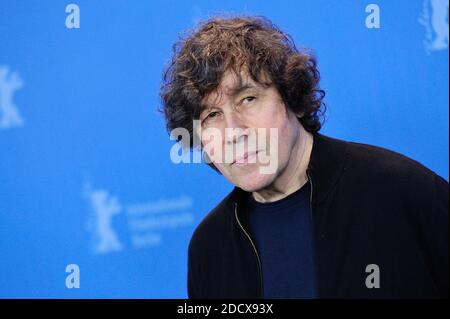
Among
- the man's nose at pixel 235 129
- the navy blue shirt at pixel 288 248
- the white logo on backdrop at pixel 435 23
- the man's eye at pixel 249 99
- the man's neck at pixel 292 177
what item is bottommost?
the navy blue shirt at pixel 288 248

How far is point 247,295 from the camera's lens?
1243 millimetres

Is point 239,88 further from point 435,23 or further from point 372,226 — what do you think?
point 435,23

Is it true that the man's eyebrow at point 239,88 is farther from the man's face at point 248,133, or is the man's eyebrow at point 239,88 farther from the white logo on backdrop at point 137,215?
the white logo on backdrop at point 137,215

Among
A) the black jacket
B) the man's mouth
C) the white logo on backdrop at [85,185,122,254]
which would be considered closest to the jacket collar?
the black jacket

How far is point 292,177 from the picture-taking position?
1.24 meters

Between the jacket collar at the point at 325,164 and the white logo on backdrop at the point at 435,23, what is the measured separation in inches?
16.8

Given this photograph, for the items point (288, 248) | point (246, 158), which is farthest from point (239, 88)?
point (288, 248)

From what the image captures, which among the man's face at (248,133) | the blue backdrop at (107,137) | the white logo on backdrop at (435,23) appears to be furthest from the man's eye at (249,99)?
the white logo on backdrop at (435,23)

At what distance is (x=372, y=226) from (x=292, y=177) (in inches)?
7.2

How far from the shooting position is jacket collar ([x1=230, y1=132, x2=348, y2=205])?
3.91 ft

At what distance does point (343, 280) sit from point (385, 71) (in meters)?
0.57

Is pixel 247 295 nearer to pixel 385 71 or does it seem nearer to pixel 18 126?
pixel 385 71

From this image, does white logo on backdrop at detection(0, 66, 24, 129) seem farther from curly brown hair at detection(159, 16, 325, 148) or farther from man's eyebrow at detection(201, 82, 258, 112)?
man's eyebrow at detection(201, 82, 258, 112)

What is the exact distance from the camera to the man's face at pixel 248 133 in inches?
46.9
